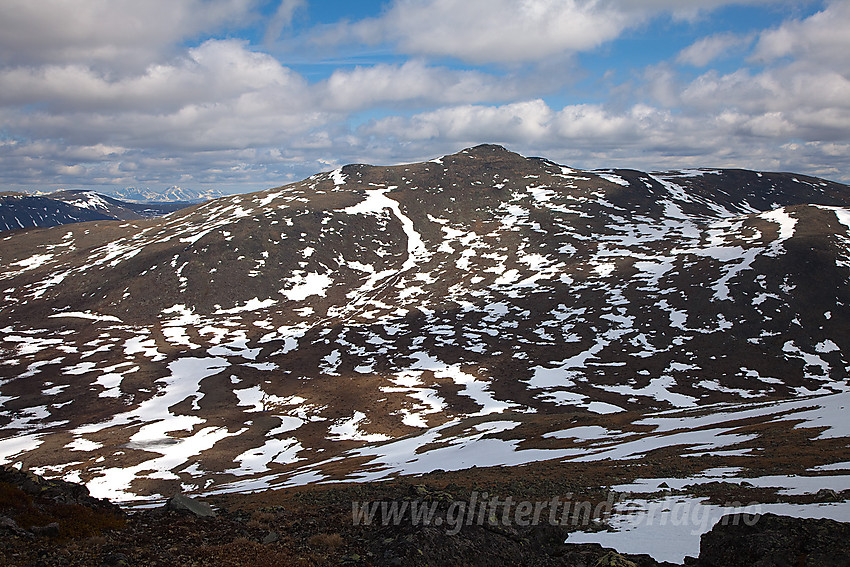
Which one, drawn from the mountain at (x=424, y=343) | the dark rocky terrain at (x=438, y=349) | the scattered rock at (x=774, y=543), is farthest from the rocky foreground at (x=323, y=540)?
the mountain at (x=424, y=343)

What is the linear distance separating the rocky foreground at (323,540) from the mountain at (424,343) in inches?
599

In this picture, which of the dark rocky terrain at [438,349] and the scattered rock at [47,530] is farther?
the dark rocky terrain at [438,349]

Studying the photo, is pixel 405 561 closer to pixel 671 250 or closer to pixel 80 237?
pixel 671 250

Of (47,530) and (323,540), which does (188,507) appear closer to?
(47,530)

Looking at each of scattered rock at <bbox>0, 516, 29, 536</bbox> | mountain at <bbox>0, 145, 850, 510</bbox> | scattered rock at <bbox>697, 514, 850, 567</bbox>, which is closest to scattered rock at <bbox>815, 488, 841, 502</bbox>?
scattered rock at <bbox>697, 514, 850, 567</bbox>

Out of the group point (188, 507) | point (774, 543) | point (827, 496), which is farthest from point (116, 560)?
point (827, 496)

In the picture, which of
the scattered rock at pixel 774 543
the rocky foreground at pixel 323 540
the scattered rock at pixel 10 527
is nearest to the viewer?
the scattered rock at pixel 774 543

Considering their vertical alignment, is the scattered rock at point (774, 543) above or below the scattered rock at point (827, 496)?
above

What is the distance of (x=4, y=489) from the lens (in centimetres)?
1631

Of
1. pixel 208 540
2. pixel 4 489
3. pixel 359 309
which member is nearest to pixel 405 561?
pixel 208 540

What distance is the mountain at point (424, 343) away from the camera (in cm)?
4862

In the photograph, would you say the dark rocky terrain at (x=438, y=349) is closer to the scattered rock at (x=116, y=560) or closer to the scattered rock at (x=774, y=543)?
the scattered rock at (x=116, y=560)

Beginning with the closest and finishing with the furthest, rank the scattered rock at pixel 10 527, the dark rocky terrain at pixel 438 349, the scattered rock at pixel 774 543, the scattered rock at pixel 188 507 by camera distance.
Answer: the scattered rock at pixel 774 543
the scattered rock at pixel 10 527
the scattered rock at pixel 188 507
the dark rocky terrain at pixel 438 349

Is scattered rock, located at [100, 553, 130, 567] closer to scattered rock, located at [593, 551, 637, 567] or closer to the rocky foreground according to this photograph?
the rocky foreground
